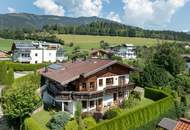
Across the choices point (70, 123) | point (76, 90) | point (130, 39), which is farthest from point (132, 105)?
point (130, 39)

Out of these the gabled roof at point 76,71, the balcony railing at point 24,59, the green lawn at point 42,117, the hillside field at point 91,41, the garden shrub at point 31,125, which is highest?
the gabled roof at point 76,71

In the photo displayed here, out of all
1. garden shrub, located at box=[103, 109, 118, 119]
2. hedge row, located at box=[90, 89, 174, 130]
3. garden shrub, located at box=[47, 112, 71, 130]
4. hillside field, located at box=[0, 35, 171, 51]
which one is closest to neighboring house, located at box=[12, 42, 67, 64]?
hillside field, located at box=[0, 35, 171, 51]

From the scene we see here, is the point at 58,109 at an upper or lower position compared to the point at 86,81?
lower

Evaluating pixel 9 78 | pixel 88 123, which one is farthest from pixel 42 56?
pixel 88 123

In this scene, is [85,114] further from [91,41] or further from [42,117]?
[91,41]

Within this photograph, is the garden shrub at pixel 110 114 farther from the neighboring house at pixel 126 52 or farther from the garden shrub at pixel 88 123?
the neighboring house at pixel 126 52

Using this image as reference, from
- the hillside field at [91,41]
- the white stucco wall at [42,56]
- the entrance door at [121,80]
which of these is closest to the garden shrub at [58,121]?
the entrance door at [121,80]

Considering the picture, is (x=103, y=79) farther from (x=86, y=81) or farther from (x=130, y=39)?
(x=130, y=39)
